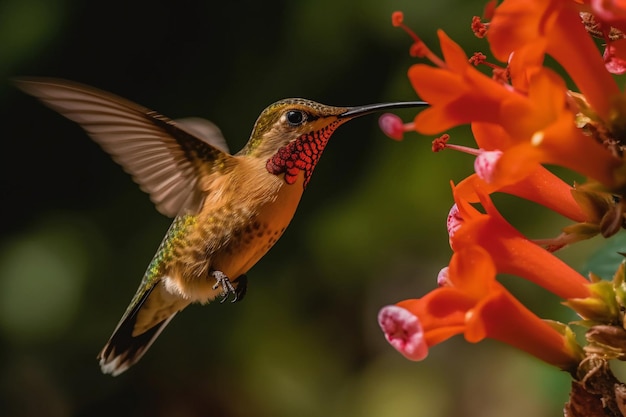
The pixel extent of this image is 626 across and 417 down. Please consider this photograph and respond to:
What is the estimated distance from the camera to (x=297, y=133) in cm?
180

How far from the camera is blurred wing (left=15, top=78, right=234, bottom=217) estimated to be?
165 cm

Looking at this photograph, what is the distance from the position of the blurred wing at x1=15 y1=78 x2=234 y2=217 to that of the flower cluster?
2.56ft

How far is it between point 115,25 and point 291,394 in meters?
1.64

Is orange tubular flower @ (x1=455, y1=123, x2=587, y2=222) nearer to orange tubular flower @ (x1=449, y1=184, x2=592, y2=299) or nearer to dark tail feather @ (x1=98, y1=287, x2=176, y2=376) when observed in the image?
orange tubular flower @ (x1=449, y1=184, x2=592, y2=299)

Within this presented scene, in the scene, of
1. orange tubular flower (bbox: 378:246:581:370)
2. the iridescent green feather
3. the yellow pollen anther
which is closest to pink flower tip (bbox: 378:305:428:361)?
orange tubular flower (bbox: 378:246:581:370)

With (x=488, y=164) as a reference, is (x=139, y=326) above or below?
below

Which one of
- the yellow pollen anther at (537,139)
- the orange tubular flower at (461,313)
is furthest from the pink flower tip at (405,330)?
the yellow pollen anther at (537,139)

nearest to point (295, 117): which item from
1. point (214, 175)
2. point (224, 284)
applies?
point (214, 175)

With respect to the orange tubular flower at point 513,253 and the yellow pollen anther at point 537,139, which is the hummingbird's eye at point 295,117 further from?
the yellow pollen anther at point 537,139

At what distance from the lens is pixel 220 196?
1.88m

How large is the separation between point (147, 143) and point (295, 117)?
1.08 feet

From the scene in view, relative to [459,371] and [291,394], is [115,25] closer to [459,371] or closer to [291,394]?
[291,394]

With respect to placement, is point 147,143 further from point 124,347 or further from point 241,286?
point 124,347

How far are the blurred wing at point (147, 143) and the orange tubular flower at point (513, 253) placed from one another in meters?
0.83
